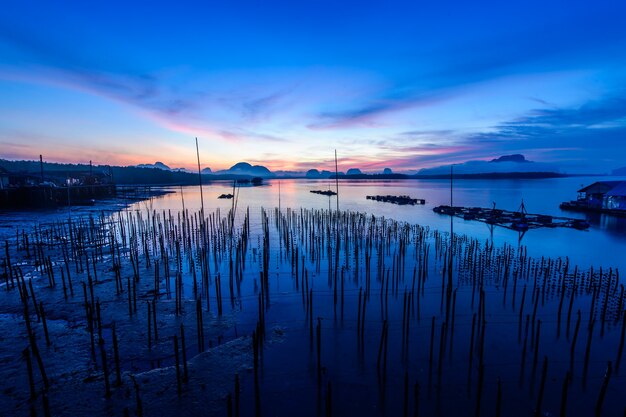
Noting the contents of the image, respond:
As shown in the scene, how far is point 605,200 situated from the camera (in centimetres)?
3684

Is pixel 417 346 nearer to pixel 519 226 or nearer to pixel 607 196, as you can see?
pixel 519 226

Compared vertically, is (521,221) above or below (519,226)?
above

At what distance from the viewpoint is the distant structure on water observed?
34.7 m

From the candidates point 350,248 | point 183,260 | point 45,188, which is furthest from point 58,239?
point 45,188

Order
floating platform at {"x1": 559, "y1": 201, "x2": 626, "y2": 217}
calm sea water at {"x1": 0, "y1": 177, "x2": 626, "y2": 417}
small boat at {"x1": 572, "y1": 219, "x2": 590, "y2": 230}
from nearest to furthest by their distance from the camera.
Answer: calm sea water at {"x1": 0, "y1": 177, "x2": 626, "y2": 417}
small boat at {"x1": 572, "y1": 219, "x2": 590, "y2": 230}
floating platform at {"x1": 559, "y1": 201, "x2": 626, "y2": 217}

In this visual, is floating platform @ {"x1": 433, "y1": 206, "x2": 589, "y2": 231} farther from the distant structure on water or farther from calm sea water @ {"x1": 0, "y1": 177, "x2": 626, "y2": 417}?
calm sea water @ {"x1": 0, "y1": 177, "x2": 626, "y2": 417}

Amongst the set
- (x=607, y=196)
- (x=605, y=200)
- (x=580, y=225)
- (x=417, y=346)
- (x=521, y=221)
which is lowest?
(x=580, y=225)

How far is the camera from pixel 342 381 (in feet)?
23.6

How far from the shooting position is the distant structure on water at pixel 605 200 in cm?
3469

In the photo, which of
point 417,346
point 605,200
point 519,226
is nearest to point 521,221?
point 519,226

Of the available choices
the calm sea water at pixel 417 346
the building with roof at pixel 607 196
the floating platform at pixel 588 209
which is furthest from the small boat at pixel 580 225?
the calm sea water at pixel 417 346

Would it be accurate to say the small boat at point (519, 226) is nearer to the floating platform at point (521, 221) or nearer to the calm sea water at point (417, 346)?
the floating platform at point (521, 221)

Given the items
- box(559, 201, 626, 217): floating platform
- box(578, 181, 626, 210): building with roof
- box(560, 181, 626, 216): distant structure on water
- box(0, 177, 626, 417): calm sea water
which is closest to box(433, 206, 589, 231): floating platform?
box(559, 201, 626, 217): floating platform

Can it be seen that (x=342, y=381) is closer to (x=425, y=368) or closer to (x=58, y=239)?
(x=425, y=368)
